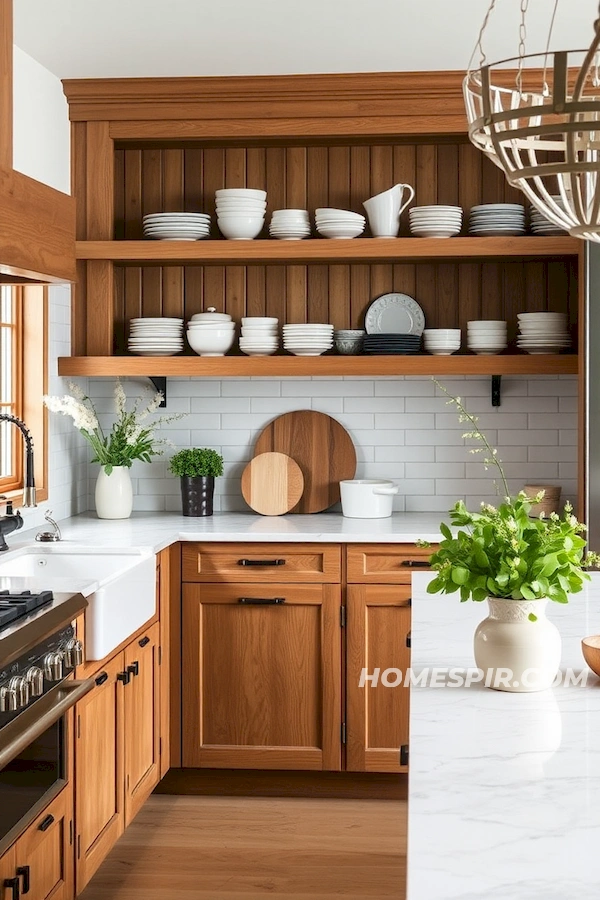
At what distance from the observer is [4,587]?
2.93 metres

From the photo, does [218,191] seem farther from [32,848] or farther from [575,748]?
[575,748]

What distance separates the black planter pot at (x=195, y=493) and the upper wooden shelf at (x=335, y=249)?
2.96 feet

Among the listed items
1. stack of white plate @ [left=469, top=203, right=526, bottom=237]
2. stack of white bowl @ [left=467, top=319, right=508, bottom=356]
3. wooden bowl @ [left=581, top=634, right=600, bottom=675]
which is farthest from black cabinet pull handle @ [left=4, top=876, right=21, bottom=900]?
stack of white plate @ [left=469, top=203, right=526, bottom=237]

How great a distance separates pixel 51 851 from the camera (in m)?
2.68

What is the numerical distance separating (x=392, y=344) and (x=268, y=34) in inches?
50.1

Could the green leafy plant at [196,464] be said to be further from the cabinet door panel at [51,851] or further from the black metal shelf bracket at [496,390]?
the cabinet door panel at [51,851]

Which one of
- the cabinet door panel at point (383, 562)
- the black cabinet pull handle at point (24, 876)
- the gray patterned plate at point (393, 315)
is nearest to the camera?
the black cabinet pull handle at point (24, 876)

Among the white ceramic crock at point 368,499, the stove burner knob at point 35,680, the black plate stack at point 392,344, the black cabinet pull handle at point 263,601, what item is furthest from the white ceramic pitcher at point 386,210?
the stove burner knob at point 35,680

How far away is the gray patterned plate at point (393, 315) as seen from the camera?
4.50m

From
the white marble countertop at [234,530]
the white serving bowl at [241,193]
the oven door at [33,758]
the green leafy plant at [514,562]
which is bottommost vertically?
the oven door at [33,758]

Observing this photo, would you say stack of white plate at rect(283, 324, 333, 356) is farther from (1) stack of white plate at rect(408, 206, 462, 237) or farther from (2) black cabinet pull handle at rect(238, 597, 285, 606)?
(2) black cabinet pull handle at rect(238, 597, 285, 606)

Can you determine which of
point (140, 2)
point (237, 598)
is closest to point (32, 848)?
point (237, 598)

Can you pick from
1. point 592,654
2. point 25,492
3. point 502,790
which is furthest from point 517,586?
point 25,492

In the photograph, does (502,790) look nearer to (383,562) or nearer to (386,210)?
(383,562)
